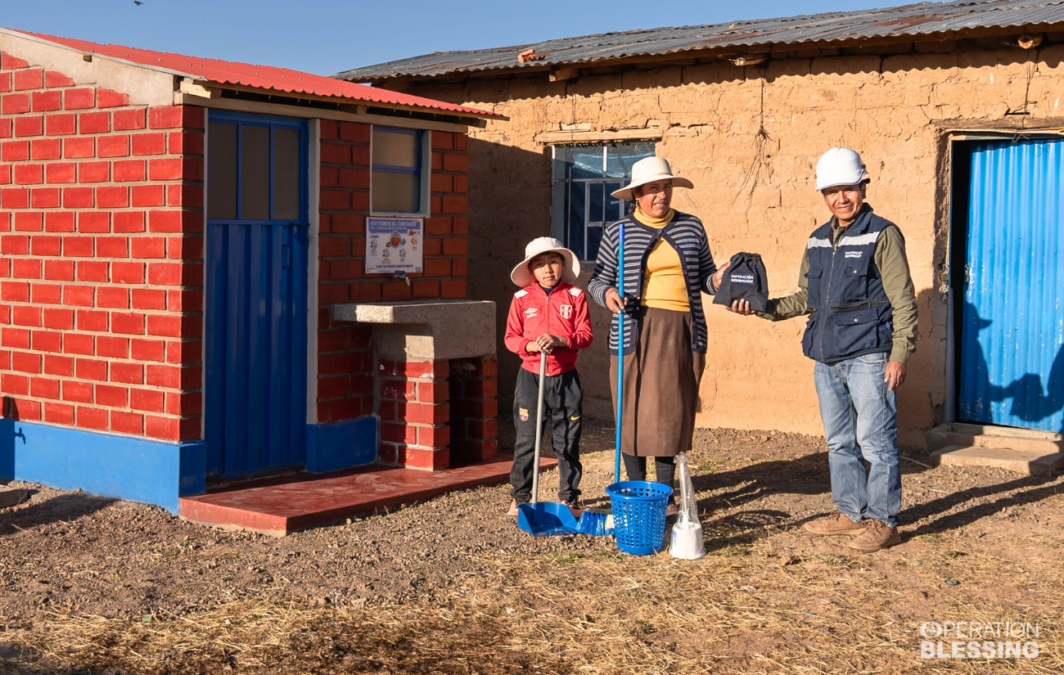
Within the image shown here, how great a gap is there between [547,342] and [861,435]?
1705 millimetres

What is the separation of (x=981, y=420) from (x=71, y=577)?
20.9ft

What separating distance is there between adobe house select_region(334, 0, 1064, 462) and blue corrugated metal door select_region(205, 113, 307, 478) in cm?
317

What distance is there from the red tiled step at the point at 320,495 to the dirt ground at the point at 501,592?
0.34 ft

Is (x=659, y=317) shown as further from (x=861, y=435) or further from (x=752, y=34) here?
(x=752, y=34)

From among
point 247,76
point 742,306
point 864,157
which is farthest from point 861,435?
point 247,76

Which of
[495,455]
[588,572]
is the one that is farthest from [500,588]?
[495,455]

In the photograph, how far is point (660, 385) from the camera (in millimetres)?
6188

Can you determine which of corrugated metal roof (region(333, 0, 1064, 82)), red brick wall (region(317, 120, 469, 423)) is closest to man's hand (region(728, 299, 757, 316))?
red brick wall (region(317, 120, 469, 423))

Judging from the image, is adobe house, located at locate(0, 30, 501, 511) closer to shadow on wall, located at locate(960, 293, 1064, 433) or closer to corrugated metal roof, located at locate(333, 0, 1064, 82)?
corrugated metal roof, located at locate(333, 0, 1064, 82)

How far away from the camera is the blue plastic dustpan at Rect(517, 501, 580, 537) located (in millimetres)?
6098

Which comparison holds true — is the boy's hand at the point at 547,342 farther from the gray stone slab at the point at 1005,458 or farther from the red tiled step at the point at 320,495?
the gray stone slab at the point at 1005,458

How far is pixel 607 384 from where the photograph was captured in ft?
32.2

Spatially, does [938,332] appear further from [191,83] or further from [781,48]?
[191,83]

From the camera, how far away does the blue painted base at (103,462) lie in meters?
6.61
